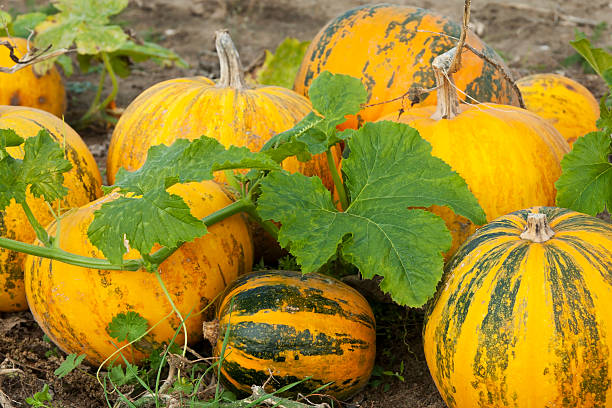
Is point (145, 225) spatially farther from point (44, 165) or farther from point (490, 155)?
A: point (490, 155)

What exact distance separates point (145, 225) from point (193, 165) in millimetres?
249

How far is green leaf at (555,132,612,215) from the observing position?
2584mm

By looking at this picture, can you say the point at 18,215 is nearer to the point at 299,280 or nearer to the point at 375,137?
the point at 299,280

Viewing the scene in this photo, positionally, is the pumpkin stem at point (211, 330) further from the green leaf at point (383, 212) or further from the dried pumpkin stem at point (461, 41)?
the dried pumpkin stem at point (461, 41)

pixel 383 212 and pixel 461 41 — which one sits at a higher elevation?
pixel 461 41

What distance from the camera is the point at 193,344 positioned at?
2.81 metres

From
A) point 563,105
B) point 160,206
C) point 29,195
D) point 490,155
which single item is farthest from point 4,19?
point 563,105

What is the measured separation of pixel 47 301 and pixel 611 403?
189 cm

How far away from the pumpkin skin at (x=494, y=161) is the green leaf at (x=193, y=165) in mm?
841

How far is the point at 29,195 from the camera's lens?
2965 mm

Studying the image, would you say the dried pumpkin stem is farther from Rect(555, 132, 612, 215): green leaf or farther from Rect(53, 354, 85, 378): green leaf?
Rect(53, 354, 85, 378): green leaf

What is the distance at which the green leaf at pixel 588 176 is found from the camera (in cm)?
258

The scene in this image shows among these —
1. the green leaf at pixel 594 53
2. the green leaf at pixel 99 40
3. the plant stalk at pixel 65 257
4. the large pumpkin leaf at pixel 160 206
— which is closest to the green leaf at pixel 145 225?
the large pumpkin leaf at pixel 160 206

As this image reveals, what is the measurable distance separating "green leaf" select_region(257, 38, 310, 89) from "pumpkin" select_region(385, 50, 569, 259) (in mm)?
1778
